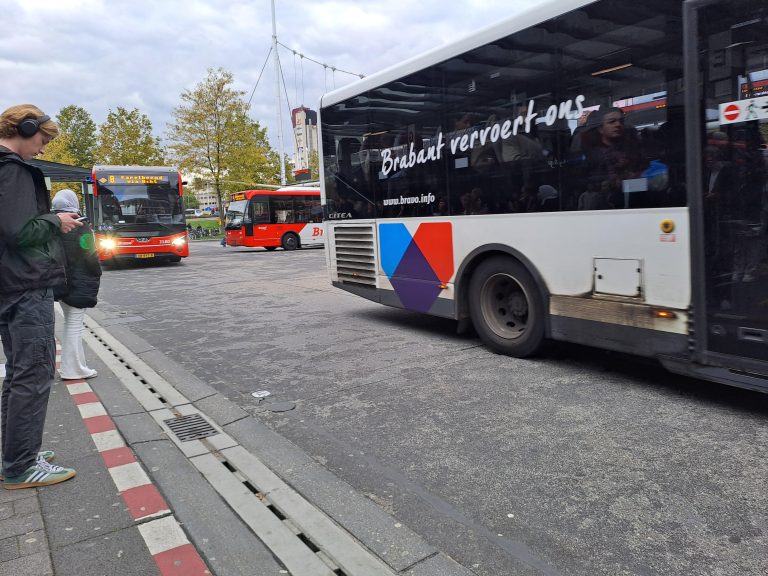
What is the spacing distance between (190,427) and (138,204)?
16.0m

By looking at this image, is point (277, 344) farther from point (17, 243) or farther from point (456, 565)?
point (456, 565)

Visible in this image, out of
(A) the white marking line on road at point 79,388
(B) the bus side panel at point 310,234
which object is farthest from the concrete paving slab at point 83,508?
(B) the bus side panel at point 310,234

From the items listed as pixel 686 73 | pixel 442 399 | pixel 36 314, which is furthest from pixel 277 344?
pixel 686 73

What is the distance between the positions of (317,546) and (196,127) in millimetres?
38453

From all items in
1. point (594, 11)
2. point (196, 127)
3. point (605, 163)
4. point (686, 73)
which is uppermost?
point (196, 127)

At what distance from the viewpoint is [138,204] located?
723 inches

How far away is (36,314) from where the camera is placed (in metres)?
3.15

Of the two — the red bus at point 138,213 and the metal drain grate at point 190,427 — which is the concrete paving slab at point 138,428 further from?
the red bus at point 138,213

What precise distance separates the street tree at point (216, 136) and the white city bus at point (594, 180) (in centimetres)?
3281

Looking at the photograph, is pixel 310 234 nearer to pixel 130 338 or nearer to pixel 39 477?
pixel 130 338

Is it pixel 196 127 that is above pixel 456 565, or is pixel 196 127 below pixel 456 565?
above

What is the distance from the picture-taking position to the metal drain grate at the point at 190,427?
13.4ft

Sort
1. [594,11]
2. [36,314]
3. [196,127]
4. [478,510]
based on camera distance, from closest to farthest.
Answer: [478,510] < [36,314] < [594,11] < [196,127]

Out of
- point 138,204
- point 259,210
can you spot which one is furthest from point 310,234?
point 138,204
